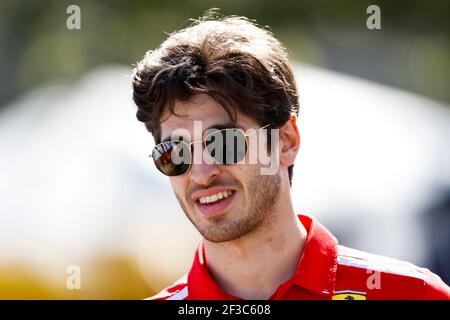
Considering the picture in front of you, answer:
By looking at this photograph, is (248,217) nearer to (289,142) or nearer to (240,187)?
(240,187)

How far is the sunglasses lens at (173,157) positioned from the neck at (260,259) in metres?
0.35

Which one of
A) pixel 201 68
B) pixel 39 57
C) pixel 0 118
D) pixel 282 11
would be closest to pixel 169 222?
pixel 0 118

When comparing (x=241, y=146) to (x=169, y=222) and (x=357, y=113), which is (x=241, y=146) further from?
(x=357, y=113)

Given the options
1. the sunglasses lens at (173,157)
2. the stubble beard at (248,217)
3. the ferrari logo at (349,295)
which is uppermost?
the sunglasses lens at (173,157)

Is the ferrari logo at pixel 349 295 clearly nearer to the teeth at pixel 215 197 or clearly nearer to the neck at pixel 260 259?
the neck at pixel 260 259

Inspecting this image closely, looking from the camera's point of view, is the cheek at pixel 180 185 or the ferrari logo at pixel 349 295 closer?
the ferrari logo at pixel 349 295

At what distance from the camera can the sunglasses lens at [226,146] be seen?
3207 millimetres

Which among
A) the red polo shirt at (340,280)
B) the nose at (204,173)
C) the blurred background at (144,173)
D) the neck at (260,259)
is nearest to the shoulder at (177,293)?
the red polo shirt at (340,280)

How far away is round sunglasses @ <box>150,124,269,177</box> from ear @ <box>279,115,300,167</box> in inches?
7.9

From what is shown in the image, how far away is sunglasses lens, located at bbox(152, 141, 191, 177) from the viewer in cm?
326

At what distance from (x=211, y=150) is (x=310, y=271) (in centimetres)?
63

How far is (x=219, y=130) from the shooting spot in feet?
10.6

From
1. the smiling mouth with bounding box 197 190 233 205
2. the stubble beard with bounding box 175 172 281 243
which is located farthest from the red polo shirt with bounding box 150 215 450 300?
the smiling mouth with bounding box 197 190 233 205

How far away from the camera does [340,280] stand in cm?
324
